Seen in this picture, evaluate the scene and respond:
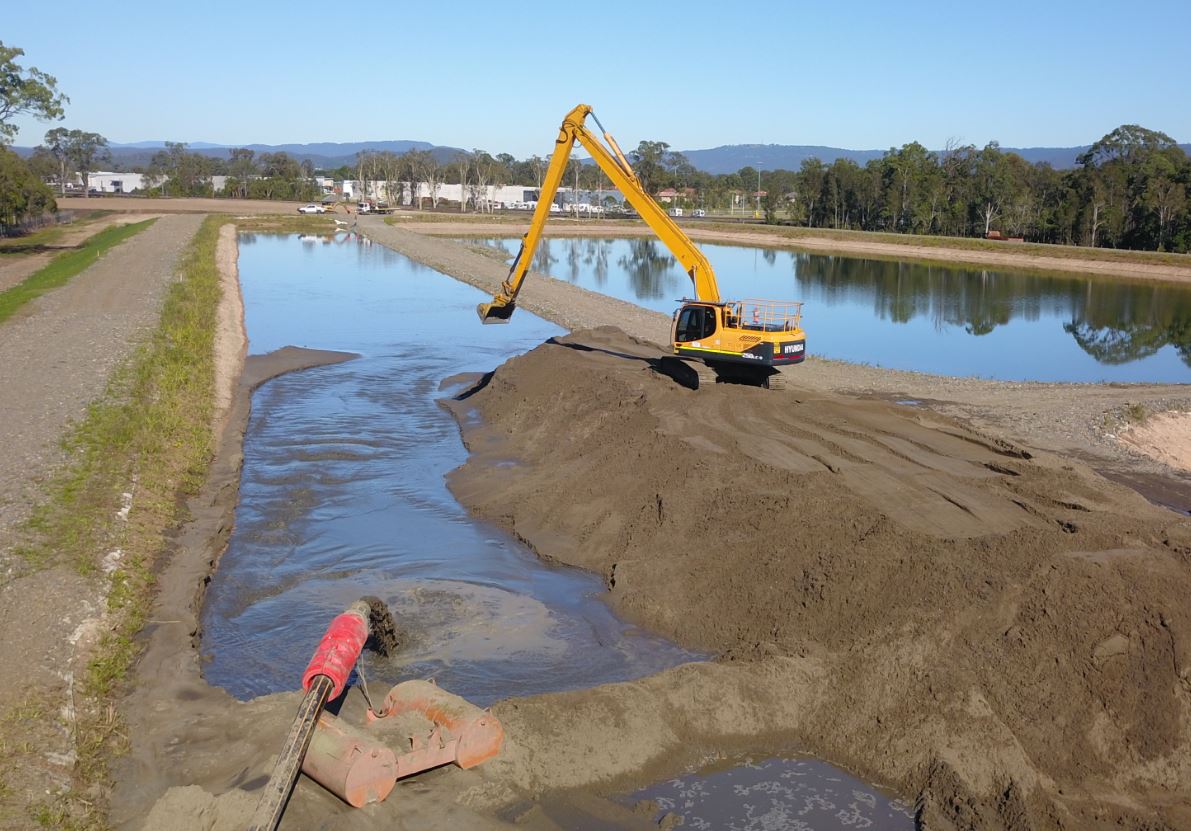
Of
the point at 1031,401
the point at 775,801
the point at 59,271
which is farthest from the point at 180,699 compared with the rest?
the point at 59,271

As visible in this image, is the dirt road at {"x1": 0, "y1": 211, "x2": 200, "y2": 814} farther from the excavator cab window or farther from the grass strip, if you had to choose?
the excavator cab window

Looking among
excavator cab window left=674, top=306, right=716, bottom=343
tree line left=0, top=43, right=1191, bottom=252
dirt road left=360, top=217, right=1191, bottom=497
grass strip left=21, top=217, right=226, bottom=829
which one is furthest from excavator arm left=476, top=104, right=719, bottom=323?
tree line left=0, top=43, right=1191, bottom=252

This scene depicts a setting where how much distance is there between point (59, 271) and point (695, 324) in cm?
3754

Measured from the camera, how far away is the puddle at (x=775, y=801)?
32.6ft

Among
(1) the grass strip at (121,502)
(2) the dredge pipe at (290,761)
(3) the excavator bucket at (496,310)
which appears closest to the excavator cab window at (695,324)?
(3) the excavator bucket at (496,310)

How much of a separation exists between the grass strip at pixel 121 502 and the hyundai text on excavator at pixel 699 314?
8.16 metres

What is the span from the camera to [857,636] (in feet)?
40.4

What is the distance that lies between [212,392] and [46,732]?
17.9 m

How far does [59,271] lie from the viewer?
48.2 meters

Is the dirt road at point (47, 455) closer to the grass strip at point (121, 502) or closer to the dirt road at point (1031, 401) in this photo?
the grass strip at point (121, 502)

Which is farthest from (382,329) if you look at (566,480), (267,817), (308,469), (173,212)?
(173,212)

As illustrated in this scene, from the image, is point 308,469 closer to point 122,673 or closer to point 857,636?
point 122,673

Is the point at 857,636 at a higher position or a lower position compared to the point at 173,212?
lower

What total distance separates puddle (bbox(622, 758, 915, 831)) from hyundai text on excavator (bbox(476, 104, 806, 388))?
12.8 meters
